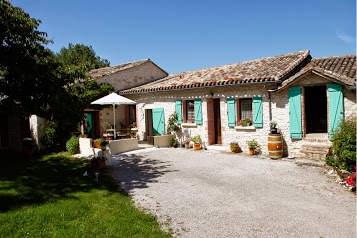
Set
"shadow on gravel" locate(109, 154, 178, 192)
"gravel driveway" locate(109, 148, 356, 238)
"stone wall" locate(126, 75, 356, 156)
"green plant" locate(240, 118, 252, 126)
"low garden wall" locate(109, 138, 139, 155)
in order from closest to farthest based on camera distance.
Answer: "gravel driveway" locate(109, 148, 356, 238) → "shadow on gravel" locate(109, 154, 178, 192) → "stone wall" locate(126, 75, 356, 156) → "green plant" locate(240, 118, 252, 126) → "low garden wall" locate(109, 138, 139, 155)

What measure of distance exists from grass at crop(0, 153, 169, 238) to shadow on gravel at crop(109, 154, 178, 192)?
42cm

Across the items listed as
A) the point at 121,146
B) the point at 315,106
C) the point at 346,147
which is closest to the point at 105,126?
the point at 121,146

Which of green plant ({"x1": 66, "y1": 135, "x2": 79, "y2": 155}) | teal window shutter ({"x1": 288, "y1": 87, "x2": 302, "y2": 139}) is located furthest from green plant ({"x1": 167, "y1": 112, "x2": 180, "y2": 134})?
teal window shutter ({"x1": 288, "y1": 87, "x2": 302, "y2": 139})

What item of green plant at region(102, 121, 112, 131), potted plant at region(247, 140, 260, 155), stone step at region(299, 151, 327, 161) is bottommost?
stone step at region(299, 151, 327, 161)

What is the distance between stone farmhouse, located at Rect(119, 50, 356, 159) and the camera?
35.4ft

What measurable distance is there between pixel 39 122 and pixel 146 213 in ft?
38.7

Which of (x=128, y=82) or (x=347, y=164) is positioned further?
(x=128, y=82)

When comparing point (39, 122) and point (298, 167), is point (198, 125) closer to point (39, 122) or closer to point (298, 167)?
point (298, 167)

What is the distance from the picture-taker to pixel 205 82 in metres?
14.1

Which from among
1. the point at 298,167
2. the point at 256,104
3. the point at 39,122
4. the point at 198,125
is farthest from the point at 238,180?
the point at 39,122

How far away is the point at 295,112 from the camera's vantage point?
11.4 metres

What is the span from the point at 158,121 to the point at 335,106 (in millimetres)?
9169

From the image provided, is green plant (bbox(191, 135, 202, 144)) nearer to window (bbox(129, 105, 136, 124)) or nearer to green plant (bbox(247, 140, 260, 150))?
green plant (bbox(247, 140, 260, 150))

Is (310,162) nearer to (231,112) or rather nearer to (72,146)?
(231,112)
